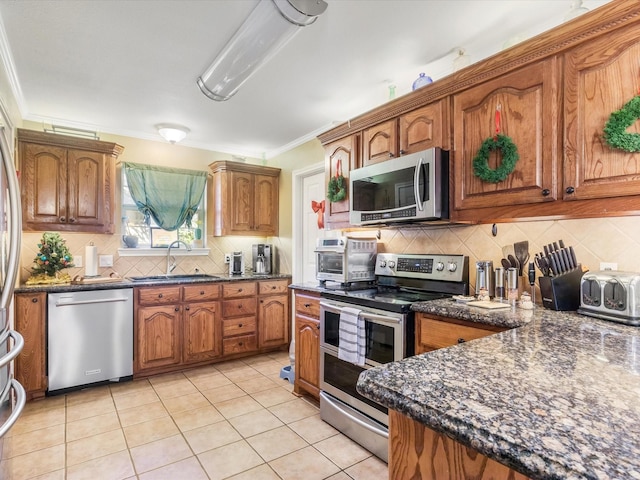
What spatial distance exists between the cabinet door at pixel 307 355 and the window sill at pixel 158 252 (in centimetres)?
190

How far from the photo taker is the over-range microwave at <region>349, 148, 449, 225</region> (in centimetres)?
211

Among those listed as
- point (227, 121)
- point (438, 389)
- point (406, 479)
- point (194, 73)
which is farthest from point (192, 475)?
point (227, 121)

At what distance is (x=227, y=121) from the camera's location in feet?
11.7

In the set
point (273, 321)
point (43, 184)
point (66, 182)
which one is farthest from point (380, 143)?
point (43, 184)

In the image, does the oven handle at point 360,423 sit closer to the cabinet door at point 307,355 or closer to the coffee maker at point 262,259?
the cabinet door at point 307,355

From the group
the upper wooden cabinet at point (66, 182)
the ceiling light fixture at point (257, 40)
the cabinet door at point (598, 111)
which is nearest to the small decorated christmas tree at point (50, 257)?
the upper wooden cabinet at point (66, 182)

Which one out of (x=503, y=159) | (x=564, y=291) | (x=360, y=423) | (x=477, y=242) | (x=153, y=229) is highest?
(x=503, y=159)

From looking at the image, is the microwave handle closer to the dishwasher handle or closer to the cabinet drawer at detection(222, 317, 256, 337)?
the cabinet drawer at detection(222, 317, 256, 337)

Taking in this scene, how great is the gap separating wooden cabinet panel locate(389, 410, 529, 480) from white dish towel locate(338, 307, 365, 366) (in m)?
1.31

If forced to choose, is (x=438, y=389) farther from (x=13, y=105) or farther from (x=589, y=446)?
(x=13, y=105)

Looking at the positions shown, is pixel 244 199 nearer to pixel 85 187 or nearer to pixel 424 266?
pixel 85 187

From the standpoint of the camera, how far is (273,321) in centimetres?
402

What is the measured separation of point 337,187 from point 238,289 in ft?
5.42

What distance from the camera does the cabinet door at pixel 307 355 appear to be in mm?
2693
